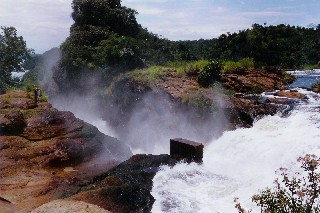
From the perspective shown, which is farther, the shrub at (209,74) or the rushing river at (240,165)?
the shrub at (209,74)

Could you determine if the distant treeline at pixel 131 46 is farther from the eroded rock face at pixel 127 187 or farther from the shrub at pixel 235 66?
the eroded rock face at pixel 127 187

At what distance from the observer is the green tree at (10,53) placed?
2272 cm

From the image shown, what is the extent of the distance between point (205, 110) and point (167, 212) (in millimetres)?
8275

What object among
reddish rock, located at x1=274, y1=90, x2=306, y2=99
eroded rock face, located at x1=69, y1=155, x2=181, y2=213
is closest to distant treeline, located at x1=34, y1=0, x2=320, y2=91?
reddish rock, located at x1=274, y1=90, x2=306, y2=99

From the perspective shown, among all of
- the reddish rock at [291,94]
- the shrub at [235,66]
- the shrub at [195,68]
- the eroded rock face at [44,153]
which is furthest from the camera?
the shrub at [195,68]

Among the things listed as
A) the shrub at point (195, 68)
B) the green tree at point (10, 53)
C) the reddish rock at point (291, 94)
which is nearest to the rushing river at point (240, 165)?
the reddish rock at point (291, 94)

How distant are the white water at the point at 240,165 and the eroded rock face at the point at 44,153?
2943 mm

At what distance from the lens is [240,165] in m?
11.5

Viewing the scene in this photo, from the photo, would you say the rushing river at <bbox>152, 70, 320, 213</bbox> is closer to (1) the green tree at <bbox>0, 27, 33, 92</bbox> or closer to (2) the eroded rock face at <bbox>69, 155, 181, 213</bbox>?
(2) the eroded rock face at <bbox>69, 155, 181, 213</bbox>

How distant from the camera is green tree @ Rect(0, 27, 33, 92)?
2272 centimetres

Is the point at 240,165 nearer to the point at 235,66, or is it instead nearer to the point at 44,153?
the point at 44,153

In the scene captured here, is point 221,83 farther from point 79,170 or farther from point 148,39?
point 148,39

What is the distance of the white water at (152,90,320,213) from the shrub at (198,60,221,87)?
4.90 meters

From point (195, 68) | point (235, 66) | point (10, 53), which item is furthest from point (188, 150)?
point (10, 53)
